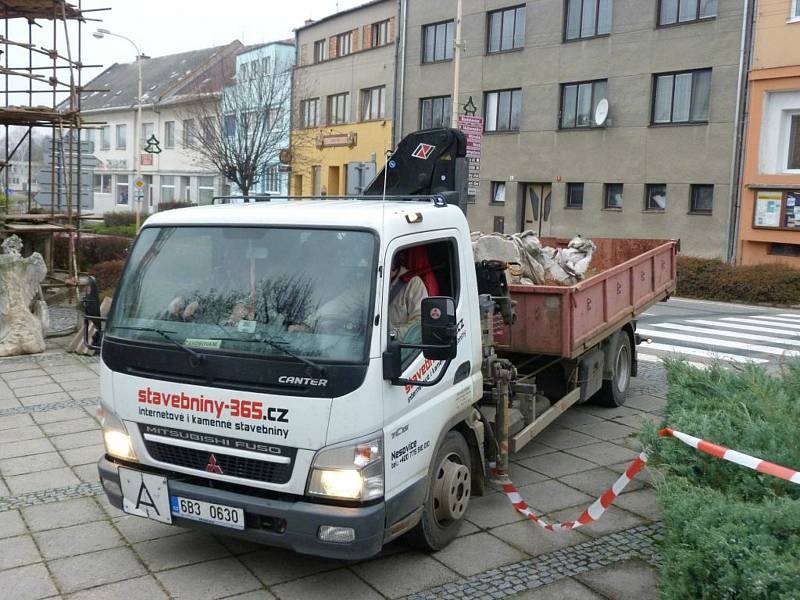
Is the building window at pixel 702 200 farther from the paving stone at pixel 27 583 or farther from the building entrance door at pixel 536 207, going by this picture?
the paving stone at pixel 27 583

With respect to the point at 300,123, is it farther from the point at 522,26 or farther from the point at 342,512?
the point at 342,512

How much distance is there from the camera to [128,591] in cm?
462

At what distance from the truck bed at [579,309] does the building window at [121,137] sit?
55501 mm

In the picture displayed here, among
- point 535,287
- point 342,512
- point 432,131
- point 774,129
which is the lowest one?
point 342,512

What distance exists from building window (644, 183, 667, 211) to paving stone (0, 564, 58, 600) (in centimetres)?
2402

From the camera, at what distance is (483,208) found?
106ft

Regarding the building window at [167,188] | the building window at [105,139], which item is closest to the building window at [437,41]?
the building window at [167,188]

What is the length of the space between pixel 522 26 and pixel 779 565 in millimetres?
29805

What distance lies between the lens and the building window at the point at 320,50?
41844mm

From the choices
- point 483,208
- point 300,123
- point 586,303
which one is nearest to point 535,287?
point 586,303

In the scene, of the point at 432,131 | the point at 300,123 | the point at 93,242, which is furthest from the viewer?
the point at 300,123

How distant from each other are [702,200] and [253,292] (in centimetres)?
2321

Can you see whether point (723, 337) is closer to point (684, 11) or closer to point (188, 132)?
point (684, 11)

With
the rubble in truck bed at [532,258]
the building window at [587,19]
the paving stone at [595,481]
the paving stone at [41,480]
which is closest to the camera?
the paving stone at [41,480]
